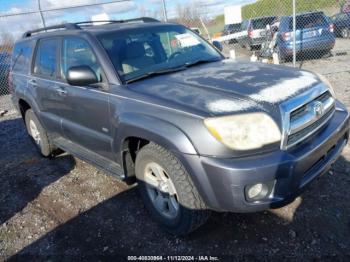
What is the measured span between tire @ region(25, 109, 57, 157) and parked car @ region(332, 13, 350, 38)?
49.8ft

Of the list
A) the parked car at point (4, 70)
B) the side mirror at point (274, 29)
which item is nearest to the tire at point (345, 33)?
the side mirror at point (274, 29)

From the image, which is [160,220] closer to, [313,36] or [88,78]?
[88,78]

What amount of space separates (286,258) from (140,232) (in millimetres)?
1355

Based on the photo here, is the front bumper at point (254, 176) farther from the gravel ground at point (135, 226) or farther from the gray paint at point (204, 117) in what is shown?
the gravel ground at point (135, 226)

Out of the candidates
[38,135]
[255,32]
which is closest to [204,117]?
[38,135]

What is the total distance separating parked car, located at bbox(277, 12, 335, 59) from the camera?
1105cm

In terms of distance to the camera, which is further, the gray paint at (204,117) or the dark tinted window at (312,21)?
the dark tinted window at (312,21)

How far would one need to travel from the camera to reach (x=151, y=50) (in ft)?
12.6

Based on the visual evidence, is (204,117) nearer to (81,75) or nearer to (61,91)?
(81,75)

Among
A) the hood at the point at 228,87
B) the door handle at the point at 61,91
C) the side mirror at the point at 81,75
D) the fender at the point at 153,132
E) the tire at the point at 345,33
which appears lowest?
the tire at the point at 345,33

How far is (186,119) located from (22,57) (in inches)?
152

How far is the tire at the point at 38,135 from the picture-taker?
5410 millimetres

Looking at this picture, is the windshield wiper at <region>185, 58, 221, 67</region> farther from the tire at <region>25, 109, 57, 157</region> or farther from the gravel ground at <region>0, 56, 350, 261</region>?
the tire at <region>25, 109, 57, 157</region>

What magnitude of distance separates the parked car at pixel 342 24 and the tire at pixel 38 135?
15.2 m
